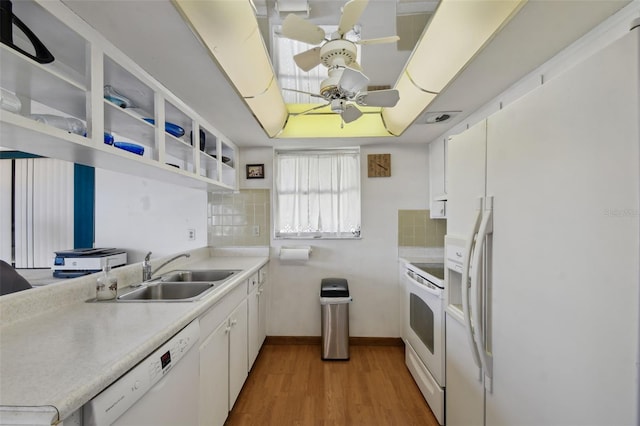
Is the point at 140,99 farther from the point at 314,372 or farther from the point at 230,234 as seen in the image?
the point at 314,372

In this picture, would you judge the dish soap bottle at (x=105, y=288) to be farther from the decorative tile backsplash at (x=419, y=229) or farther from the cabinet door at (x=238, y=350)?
the decorative tile backsplash at (x=419, y=229)

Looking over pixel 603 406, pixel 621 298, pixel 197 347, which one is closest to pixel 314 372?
pixel 197 347

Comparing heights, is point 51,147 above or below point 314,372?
above

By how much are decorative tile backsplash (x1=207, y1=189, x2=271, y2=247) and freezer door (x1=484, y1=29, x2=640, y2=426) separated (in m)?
2.22

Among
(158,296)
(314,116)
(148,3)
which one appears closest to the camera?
(148,3)

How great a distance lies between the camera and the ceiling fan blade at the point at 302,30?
1034 mm

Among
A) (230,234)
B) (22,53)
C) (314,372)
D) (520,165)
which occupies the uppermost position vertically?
(22,53)

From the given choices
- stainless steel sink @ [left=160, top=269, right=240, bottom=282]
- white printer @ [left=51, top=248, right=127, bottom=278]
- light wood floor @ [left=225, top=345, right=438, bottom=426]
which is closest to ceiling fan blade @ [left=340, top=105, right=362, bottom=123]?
stainless steel sink @ [left=160, top=269, right=240, bottom=282]

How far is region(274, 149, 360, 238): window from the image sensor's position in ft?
9.00

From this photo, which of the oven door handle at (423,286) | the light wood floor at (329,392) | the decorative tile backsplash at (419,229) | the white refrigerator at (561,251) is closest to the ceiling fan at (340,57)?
the white refrigerator at (561,251)

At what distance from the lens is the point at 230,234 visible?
275 cm

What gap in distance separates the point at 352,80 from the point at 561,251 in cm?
100

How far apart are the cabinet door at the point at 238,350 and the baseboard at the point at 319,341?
74 cm

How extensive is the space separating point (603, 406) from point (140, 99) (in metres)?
2.29
